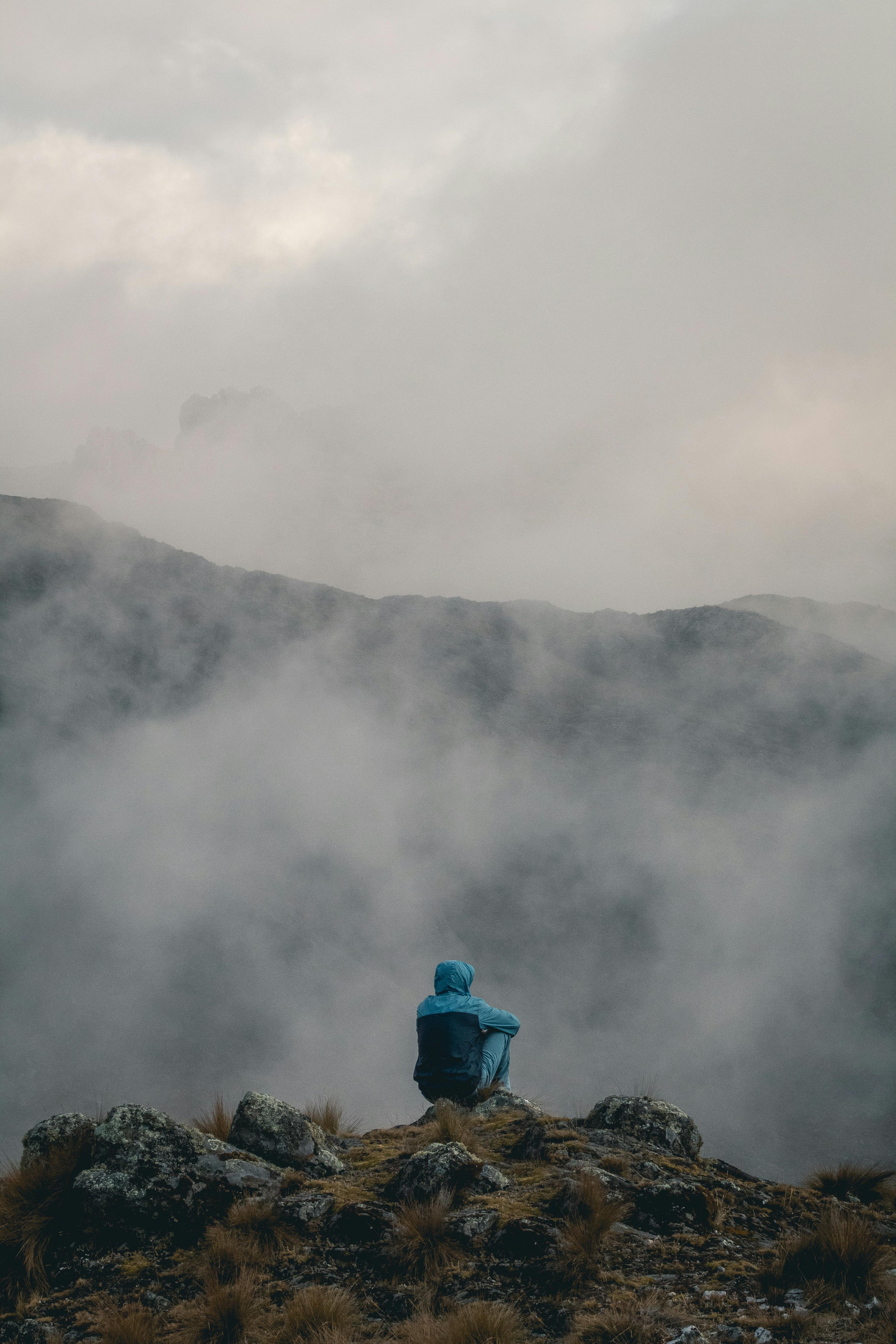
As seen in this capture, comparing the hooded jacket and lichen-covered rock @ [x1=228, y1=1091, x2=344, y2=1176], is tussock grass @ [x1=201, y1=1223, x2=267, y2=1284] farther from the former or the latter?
the hooded jacket

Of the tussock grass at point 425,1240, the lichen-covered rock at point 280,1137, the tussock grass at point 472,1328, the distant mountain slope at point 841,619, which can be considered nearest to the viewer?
the tussock grass at point 472,1328

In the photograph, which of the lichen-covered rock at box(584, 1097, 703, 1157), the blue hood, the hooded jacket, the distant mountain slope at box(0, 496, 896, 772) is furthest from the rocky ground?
the distant mountain slope at box(0, 496, 896, 772)

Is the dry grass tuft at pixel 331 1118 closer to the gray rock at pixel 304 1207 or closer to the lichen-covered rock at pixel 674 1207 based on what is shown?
the gray rock at pixel 304 1207

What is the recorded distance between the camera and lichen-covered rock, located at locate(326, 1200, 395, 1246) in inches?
234

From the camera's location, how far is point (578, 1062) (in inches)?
3482

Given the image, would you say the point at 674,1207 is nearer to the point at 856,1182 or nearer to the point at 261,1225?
the point at 856,1182

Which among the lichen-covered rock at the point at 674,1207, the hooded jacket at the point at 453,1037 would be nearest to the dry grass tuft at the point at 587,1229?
the lichen-covered rock at the point at 674,1207

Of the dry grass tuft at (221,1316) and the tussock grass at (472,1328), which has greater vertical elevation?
the tussock grass at (472,1328)

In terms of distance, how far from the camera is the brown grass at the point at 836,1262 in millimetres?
4855

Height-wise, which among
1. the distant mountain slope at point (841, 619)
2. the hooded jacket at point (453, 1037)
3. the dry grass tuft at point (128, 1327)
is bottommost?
the dry grass tuft at point (128, 1327)

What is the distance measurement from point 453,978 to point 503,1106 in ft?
4.90

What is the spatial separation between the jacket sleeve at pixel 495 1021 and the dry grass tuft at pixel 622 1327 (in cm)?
475

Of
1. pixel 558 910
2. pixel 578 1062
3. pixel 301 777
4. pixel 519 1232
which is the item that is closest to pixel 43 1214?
pixel 519 1232

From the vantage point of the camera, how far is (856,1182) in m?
7.07
